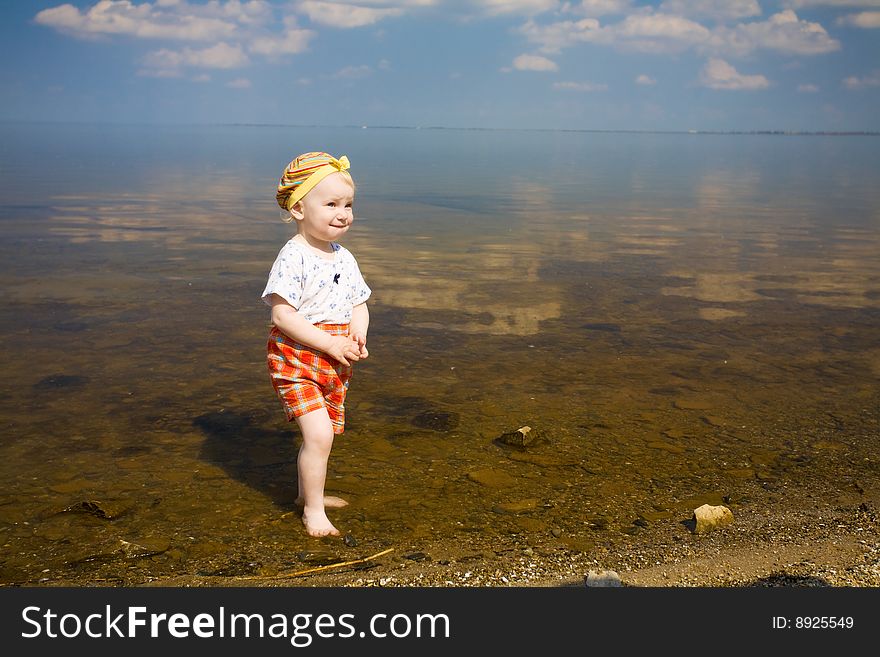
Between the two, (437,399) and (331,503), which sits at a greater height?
(437,399)

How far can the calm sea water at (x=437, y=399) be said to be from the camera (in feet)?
12.6

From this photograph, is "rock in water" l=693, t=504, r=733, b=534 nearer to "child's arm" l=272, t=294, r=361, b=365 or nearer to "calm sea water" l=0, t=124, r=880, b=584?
"calm sea water" l=0, t=124, r=880, b=584

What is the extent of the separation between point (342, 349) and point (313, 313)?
223 mm

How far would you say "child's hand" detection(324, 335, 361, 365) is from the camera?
12.3 feet

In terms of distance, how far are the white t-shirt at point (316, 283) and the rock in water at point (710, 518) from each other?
1.81 m

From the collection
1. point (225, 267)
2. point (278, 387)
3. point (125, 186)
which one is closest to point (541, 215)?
point (225, 267)

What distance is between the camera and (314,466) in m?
3.79

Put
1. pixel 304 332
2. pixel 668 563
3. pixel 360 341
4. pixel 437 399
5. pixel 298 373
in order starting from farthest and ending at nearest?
pixel 437 399 < pixel 360 341 < pixel 298 373 < pixel 304 332 < pixel 668 563

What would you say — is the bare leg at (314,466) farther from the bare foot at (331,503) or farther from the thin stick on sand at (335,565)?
the thin stick on sand at (335,565)

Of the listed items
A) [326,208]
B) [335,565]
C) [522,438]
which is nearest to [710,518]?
[522,438]

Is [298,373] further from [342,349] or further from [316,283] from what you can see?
[316,283]

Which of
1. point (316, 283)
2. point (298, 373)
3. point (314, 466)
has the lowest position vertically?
point (314, 466)
